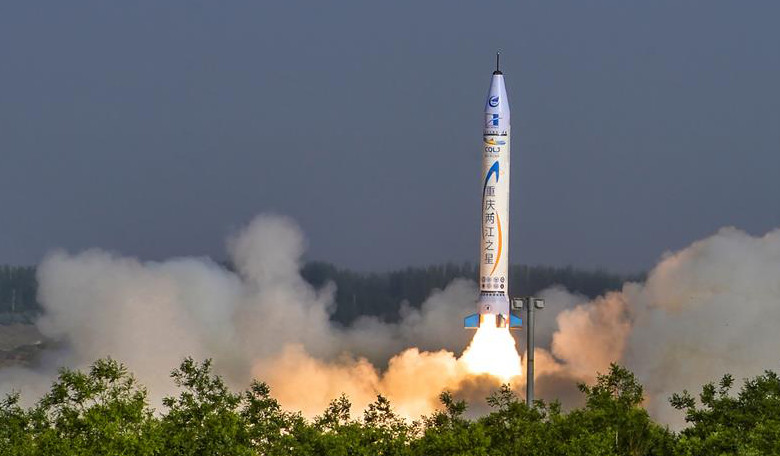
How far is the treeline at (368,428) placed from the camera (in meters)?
84.2

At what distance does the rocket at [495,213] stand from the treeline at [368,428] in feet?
91.4

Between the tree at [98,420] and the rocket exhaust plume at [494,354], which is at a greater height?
the rocket exhaust plume at [494,354]

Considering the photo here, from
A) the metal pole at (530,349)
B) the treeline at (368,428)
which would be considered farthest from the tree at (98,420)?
the metal pole at (530,349)

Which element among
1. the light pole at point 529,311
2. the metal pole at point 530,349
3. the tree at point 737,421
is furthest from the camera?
the light pole at point 529,311

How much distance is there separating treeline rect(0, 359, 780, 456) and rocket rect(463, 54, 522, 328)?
2786cm

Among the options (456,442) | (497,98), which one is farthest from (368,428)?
(497,98)

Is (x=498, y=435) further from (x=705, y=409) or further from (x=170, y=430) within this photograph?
(x=170, y=430)

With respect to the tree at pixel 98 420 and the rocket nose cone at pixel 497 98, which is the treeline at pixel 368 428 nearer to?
Result: the tree at pixel 98 420

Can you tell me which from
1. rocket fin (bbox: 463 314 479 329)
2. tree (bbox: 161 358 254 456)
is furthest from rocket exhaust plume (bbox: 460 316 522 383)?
tree (bbox: 161 358 254 456)

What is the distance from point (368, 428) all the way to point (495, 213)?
41.4 meters

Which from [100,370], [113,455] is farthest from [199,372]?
[113,455]

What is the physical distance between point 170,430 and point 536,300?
34497mm

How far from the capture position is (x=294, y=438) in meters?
90.2

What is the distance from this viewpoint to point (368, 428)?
8969 centimetres
